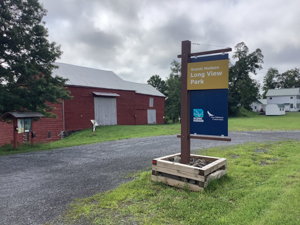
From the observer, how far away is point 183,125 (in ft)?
16.6

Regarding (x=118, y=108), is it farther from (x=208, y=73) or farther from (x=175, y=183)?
(x=175, y=183)

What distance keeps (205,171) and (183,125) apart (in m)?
1.24

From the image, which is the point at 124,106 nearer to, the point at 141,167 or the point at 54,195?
the point at 141,167

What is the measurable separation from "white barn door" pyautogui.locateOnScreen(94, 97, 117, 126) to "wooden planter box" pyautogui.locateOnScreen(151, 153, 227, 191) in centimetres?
1966

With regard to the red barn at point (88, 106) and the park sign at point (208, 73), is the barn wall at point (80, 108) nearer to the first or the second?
the red barn at point (88, 106)

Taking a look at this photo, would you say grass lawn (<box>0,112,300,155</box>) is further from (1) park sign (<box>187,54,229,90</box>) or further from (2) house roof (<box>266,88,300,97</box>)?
(2) house roof (<box>266,88,300,97</box>)

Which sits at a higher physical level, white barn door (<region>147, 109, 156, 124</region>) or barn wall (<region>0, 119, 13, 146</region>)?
white barn door (<region>147, 109, 156, 124</region>)

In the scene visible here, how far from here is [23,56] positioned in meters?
11.4

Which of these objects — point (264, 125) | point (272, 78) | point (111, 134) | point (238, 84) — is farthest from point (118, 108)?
point (272, 78)

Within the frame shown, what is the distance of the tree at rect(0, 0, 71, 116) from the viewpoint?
35.8 ft

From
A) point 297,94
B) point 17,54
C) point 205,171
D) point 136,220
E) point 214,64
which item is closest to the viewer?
point 136,220

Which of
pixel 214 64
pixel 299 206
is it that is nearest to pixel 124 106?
pixel 214 64

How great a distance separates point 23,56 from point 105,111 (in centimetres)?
1328

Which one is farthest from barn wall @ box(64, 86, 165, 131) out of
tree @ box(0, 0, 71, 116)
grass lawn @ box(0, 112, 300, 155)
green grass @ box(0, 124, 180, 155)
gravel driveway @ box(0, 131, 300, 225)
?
gravel driveway @ box(0, 131, 300, 225)
